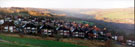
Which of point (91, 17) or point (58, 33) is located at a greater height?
point (91, 17)

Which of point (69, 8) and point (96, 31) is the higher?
point (69, 8)

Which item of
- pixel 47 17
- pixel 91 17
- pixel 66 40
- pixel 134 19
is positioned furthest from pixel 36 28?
pixel 134 19

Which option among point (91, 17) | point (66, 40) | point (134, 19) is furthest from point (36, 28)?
point (134, 19)

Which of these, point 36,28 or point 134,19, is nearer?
point 134,19

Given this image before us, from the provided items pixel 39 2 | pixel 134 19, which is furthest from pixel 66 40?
pixel 134 19

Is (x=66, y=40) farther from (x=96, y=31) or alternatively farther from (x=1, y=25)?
(x=1, y=25)

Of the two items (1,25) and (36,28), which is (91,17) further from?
(1,25)

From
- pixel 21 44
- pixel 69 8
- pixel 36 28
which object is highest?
pixel 69 8

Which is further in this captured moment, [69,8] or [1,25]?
[1,25]
